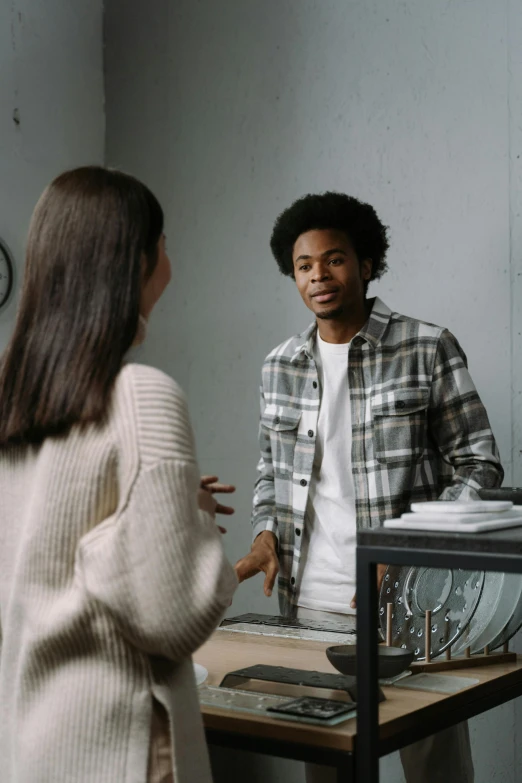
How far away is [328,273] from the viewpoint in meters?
2.76

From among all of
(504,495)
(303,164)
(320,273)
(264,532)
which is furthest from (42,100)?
(504,495)

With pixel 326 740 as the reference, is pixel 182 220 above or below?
above

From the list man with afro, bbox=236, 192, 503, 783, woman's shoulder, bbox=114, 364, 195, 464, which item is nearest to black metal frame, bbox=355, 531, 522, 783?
woman's shoulder, bbox=114, 364, 195, 464

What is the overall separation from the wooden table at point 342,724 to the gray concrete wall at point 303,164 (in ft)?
4.64

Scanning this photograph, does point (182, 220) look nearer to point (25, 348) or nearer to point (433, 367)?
point (433, 367)

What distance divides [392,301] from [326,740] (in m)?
2.16

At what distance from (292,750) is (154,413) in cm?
59

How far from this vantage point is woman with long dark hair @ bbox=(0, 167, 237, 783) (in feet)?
3.98

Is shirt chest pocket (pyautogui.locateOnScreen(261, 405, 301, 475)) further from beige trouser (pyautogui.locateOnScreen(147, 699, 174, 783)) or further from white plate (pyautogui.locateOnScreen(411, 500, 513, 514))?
beige trouser (pyautogui.locateOnScreen(147, 699, 174, 783))

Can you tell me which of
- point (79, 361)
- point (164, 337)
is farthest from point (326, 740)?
A: point (164, 337)

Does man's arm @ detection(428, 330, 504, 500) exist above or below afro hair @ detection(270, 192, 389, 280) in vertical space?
below

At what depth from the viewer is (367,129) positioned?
3451 mm

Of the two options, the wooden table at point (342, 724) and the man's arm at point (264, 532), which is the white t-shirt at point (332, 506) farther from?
the wooden table at point (342, 724)

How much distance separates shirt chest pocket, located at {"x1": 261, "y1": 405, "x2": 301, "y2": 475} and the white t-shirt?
A: 91mm
